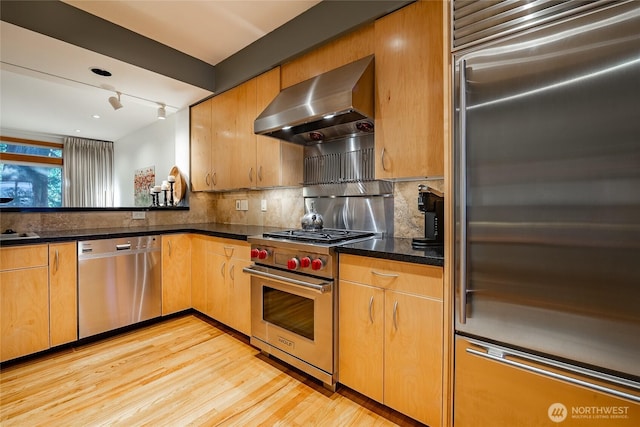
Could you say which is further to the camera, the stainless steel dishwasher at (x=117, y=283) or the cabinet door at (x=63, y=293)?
the stainless steel dishwasher at (x=117, y=283)

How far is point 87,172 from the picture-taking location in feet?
20.2

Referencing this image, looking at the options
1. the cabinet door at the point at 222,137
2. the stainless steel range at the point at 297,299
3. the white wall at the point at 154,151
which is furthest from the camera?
the white wall at the point at 154,151

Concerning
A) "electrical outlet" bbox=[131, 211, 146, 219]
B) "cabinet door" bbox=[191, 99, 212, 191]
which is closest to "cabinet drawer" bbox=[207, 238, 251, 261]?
"cabinet door" bbox=[191, 99, 212, 191]

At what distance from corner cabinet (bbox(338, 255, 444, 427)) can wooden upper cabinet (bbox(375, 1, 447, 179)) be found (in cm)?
64

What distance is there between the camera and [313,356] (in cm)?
179

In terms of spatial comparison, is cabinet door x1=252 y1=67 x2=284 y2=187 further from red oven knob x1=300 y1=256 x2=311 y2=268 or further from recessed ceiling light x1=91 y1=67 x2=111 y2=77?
recessed ceiling light x1=91 y1=67 x2=111 y2=77

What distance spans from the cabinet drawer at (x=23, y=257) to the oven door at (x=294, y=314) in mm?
1518

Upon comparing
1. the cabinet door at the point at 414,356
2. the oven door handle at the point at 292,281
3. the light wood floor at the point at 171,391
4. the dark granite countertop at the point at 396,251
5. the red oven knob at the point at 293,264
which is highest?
the dark granite countertop at the point at 396,251

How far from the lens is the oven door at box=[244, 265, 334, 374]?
1715 millimetres

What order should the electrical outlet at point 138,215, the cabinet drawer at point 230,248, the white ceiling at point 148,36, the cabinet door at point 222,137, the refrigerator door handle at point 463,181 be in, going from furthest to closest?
the electrical outlet at point 138,215 < the cabinet door at point 222,137 < the cabinet drawer at point 230,248 < the white ceiling at point 148,36 < the refrigerator door handle at point 463,181

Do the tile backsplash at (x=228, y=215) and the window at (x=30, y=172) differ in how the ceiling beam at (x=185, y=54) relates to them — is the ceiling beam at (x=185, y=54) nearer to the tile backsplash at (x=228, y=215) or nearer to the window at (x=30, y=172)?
the tile backsplash at (x=228, y=215)

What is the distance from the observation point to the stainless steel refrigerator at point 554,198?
0.94 meters

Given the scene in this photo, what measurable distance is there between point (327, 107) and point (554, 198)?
127 cm

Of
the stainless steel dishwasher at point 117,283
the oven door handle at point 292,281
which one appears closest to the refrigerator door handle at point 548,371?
the oven door handle at point 292,281
